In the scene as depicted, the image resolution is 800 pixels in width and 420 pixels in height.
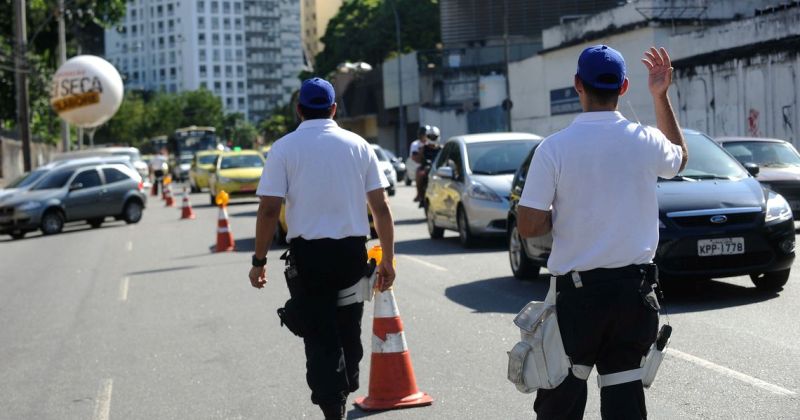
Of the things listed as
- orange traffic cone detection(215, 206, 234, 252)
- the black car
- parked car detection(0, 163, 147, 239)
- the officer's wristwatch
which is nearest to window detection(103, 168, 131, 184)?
parked car detection(0, 163, 147, 239)

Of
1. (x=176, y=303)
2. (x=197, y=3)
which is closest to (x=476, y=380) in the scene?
(x=176, y=303)

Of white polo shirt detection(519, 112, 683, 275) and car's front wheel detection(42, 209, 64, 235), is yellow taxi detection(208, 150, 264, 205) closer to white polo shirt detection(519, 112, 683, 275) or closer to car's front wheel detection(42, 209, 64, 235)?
car's front wheel detection(42, 209, 64, 235)

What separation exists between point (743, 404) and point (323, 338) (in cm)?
247

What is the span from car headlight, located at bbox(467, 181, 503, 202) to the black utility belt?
12.6m

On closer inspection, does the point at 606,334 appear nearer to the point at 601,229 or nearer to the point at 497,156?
the point at 601,229

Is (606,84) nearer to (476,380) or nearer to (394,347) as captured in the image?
(394,347)

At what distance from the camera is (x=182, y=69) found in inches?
7835

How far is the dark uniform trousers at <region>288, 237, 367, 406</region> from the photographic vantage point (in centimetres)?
605

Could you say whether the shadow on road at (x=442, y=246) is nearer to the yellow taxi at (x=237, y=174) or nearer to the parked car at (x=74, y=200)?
the parked car at (x=74, y=200)

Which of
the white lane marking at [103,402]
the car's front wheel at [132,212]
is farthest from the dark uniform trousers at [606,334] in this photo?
the car's front wheel at [132,212]

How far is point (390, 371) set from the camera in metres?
7.31

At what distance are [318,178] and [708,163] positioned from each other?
6835 millimetres

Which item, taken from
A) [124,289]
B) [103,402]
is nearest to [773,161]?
[124,289]

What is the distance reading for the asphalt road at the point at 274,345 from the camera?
24.4 ft
